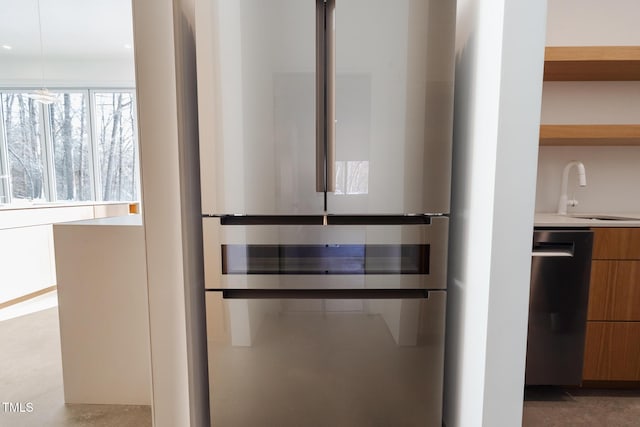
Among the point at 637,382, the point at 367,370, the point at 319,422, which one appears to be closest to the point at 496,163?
the point at 367,370

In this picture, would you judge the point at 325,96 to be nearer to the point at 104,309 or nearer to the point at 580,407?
the point at 104,309

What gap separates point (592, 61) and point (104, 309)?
2942 millimetres

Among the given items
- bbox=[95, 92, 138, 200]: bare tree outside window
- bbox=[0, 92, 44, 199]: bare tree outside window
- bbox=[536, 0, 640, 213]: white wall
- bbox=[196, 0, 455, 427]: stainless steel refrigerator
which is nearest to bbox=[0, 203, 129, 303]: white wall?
bbox=[95, 92, 138, 200]: bare tree outside window

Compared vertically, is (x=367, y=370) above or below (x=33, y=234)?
below

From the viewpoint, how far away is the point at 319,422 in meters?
1.36

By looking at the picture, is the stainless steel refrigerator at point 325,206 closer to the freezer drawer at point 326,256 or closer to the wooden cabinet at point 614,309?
the freezer drawer at point 326,256

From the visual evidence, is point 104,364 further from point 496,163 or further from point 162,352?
point 496,163

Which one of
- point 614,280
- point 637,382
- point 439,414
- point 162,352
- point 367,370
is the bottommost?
point 637,382

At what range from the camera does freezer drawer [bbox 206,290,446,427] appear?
1.30 metres

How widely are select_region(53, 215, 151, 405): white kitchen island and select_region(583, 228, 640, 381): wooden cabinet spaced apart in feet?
7.55

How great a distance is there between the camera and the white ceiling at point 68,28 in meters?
3.62

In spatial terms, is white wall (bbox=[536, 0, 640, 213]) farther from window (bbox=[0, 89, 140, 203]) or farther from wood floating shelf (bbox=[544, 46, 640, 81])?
window (bbox=[0, 89, 140, 203])

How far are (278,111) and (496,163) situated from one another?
0.78m

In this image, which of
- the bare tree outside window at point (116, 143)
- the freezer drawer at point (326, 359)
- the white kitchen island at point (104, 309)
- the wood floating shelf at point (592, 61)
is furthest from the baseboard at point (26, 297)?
the wood floating shelf at point (592, 61)
